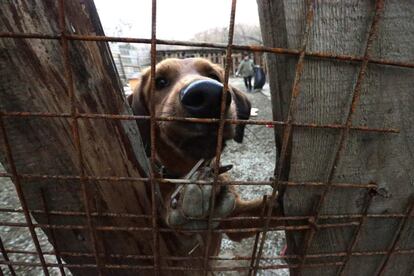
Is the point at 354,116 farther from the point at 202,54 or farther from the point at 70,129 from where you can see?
the point at 202,54

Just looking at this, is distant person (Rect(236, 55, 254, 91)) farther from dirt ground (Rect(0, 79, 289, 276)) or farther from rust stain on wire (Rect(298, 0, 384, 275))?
rust stain on wire (Rect(298, 0, 384, 275))

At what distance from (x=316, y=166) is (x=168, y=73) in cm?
127

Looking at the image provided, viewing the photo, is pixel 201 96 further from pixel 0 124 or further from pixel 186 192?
pixel 0 124

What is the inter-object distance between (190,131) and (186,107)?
0.18m

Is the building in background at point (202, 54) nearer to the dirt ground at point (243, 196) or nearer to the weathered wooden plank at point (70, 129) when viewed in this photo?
the dirt ground at point (243, 196)

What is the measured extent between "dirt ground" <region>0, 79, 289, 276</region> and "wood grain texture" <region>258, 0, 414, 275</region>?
1.53 metres

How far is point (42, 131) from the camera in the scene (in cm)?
80

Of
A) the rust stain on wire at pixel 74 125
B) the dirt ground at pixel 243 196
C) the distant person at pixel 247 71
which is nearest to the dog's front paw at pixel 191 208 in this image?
the rust stain on wire at pixel 74 125

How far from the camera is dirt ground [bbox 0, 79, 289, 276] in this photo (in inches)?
83.8

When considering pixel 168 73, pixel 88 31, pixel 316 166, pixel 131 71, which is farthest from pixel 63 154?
pixel 131 71

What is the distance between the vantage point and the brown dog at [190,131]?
0.94 metres

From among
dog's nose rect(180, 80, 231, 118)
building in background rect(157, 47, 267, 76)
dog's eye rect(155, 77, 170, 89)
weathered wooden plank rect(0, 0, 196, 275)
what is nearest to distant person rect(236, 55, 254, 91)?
building in background rect(157, 47, 267, 76)

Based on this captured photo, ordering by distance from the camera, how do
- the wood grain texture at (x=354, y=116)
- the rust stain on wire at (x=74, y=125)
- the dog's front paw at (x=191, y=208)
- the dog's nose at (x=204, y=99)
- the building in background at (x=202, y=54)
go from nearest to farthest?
the rust stain on wire at (x=74, y=125), the wood grain texture at (x=354, y=116), the dog's front paw at (x=191, y=208), the dog's nose at (x=204, y=99), the building in background at (x=202, y=54)

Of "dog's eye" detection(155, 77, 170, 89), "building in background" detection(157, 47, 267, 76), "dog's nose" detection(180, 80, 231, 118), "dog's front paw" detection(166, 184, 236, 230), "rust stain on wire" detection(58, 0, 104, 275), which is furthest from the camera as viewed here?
"building in background" detection(157, 47, 267, 76)
